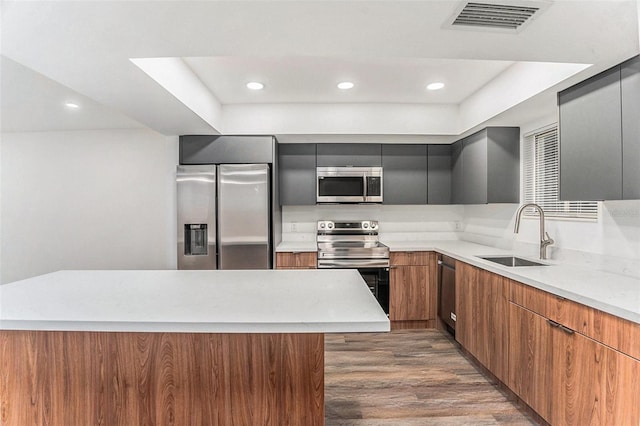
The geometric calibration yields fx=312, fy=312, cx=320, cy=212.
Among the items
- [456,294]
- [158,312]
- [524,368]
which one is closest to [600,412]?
[524,368]

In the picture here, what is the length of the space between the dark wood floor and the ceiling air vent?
2154 millimetres

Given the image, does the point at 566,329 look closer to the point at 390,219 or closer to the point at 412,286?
the point at 412,286

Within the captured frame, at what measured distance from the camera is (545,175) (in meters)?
2.75

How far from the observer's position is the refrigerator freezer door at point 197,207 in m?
3.27

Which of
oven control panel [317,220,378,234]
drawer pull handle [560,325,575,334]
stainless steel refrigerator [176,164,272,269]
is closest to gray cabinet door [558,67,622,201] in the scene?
drawer pull handle [560,325,575,334]

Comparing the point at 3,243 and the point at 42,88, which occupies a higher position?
the point at 42,88

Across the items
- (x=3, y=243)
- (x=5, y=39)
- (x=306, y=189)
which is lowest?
(x=3, y=243)

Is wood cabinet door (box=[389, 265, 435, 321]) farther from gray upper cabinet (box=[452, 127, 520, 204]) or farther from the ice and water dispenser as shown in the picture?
the ice and water dispenser

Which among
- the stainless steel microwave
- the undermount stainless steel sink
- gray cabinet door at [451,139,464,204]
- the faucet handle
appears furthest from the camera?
the stainless steel microwave

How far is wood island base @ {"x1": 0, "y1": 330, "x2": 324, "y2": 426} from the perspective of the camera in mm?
1354

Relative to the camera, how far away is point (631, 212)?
77.6 inches

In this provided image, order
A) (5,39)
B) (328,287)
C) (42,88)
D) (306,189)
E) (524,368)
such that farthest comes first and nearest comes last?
(306,189), (42,88), (524,368), (328,287), (5,39)

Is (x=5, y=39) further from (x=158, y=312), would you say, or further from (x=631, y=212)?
(x=631, y=212)

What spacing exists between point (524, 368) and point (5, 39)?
3.24 m
